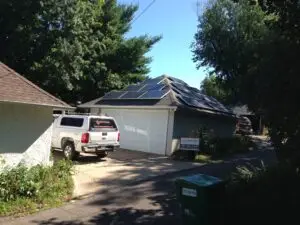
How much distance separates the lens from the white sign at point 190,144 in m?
20.1

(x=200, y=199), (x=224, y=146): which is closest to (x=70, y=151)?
(x=224, y=146)

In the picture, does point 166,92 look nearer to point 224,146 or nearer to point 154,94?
point 154,94

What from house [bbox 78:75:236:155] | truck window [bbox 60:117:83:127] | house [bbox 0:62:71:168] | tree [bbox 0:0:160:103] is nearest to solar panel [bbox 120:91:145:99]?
house [bbox 78:75:236:155]

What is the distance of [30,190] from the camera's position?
10.6 m

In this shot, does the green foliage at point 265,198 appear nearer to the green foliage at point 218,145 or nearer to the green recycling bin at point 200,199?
the green recycling bin at point 200,199

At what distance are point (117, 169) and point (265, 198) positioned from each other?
8.45 meters

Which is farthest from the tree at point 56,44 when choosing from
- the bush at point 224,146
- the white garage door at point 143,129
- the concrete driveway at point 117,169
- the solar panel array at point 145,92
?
the bush at point 224,146

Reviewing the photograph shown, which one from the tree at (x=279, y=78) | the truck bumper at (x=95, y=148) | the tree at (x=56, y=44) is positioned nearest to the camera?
the tree at (x=279, y=78)

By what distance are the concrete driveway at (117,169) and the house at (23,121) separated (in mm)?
1670

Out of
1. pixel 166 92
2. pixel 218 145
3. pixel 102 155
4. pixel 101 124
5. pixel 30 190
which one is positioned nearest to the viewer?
pixel 30 190

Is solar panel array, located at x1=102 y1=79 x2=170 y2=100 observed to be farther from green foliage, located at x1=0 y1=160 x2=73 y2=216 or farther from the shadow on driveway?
green foliage, located at x1=0 y1=160 x2=73 y2=216

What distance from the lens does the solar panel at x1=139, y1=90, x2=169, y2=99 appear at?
23344 millimetres

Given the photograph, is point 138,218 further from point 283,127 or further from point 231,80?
point 231,80

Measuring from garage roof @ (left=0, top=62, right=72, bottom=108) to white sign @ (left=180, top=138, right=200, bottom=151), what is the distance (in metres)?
8.40
